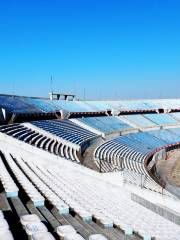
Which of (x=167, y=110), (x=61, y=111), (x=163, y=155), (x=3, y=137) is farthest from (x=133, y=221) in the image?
(x=167, y=110)

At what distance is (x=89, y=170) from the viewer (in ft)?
49.4

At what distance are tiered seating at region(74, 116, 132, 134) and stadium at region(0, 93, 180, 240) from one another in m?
0.15

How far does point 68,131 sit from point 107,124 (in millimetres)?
10020

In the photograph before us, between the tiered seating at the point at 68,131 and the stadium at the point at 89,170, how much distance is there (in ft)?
0.46

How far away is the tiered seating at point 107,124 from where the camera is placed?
119 feet

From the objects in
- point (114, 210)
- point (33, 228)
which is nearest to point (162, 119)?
point (114, 210)

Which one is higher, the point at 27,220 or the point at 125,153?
the point at 27,220

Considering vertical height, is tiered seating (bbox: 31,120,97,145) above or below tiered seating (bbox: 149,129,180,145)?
above

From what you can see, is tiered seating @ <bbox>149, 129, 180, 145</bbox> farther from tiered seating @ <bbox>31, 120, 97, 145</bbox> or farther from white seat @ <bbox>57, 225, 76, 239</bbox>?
white seat @ <bbox>57, 225, 76, 239</bbox>

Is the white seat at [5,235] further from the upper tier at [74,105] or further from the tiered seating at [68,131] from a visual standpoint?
the upper tier at [74,105]

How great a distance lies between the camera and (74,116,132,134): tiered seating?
36300mm

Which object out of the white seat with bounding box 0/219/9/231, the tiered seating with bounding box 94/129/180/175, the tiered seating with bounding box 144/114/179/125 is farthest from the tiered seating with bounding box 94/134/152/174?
the white seat with bounding box 0/219/9/231

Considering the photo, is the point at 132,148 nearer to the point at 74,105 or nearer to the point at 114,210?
the point at 74,105

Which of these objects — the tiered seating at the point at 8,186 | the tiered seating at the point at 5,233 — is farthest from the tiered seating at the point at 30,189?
the tiered seating at the point at 5,233
